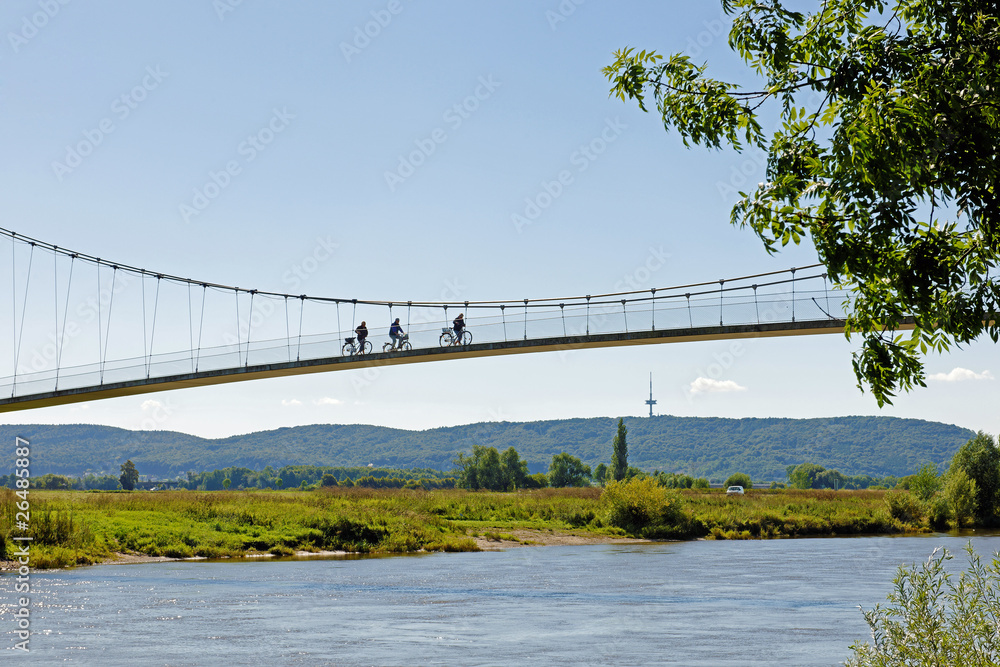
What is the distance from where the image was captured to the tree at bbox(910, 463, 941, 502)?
43062mm

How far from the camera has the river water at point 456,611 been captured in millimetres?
13039

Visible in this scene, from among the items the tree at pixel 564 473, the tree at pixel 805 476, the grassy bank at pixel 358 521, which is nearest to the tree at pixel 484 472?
the tree at pixel 564 473

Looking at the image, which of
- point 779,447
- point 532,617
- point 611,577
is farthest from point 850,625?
point 779,447

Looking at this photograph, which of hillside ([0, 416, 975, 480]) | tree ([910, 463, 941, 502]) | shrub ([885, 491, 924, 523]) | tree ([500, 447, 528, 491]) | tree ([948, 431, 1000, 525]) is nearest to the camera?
tree ([948, 431, 1000, 525])

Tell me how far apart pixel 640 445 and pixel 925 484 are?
137m

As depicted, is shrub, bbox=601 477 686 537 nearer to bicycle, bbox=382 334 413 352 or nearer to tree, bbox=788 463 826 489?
bicycle, bbox=382 334 413 352

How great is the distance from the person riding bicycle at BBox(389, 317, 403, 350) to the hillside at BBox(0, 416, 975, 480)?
133 meters

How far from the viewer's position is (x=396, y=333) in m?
27.8

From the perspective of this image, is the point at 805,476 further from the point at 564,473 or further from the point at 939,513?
the point at 939,513

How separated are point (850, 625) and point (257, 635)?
9.36 metres

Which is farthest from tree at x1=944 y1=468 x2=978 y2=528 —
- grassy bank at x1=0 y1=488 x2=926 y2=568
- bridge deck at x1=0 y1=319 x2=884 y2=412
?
bridge deck at x1=0 y1=319 x2=884 y2=412

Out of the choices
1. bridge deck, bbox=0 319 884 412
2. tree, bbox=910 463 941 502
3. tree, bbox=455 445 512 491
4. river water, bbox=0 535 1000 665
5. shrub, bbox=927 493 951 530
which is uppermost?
bridge deck, bbox=0 319 884 412

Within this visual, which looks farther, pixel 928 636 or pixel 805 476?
pixel 805 476

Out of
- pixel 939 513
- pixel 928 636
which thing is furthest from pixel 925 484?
pixel 928 636
